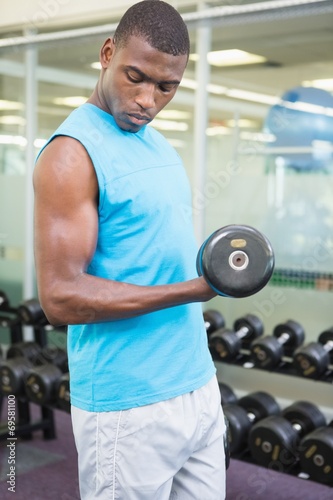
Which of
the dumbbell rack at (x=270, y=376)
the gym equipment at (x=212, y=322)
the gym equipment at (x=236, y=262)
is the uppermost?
the gym equipment at (x=236, y=262)

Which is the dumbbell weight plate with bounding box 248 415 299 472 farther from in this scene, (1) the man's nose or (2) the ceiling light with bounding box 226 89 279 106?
(2) the ceiling light with bounding box 226 89 279 106

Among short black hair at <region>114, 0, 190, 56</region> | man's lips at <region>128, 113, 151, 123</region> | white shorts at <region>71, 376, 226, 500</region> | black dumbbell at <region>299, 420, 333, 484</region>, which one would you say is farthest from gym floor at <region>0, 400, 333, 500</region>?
short black hair at <region>114, 0, 190, 56</region>

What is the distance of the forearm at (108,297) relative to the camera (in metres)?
1.03

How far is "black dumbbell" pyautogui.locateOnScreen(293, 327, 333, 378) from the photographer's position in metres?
2.71

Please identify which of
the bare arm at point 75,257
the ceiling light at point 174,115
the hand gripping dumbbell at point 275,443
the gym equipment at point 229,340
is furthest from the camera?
the ceiling light at point 174,115

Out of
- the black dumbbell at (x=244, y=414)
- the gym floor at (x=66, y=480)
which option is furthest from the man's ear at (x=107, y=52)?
the gym floor at (x=66, y=480)

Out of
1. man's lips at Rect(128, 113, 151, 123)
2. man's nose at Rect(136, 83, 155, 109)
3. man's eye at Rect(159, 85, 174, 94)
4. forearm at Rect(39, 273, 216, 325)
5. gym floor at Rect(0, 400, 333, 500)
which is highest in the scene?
man's eye at Rect(159, 85, 174, 94)

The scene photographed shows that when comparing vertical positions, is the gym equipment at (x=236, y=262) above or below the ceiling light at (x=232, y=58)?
below

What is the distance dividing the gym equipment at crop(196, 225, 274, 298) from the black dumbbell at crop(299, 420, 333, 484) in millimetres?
1400

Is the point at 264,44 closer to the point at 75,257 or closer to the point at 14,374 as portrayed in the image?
the point at 14,374

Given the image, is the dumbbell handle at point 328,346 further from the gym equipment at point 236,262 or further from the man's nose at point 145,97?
the man's nose at point 145,97

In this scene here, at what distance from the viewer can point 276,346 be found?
9.38 feet

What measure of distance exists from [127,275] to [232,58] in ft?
9.05

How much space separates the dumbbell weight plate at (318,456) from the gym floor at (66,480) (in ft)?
1.02
